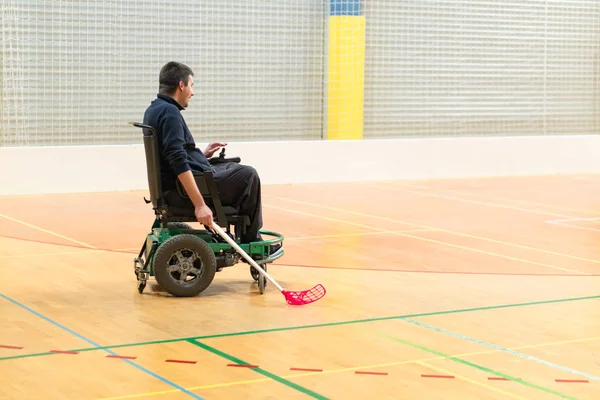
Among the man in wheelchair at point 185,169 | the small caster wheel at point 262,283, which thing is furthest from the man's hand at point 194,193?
the small caster wheel at point 262,283

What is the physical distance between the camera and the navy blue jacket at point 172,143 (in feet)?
18.1

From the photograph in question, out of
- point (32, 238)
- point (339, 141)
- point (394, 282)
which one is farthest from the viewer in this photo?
point (339, 141)

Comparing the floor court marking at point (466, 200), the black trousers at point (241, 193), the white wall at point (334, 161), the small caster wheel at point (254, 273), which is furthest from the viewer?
the white wall at point (334, 161)

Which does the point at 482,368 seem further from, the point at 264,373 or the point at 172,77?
the point at 172,77

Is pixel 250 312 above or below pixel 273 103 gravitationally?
below

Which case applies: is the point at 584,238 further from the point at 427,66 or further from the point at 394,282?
the point at 427,66

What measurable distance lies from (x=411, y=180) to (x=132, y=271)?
6.79 meters

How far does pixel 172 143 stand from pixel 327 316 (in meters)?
1.20

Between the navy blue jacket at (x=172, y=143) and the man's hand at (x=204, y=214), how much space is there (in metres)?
0.21

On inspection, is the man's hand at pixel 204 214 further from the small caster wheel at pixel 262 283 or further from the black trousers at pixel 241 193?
the small caster wheel at pixel 262 283

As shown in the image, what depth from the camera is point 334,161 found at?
492 inches

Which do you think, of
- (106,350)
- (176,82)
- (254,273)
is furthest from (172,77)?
(106,350)

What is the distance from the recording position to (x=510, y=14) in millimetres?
14586

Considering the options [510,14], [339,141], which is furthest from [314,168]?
[510,14]
